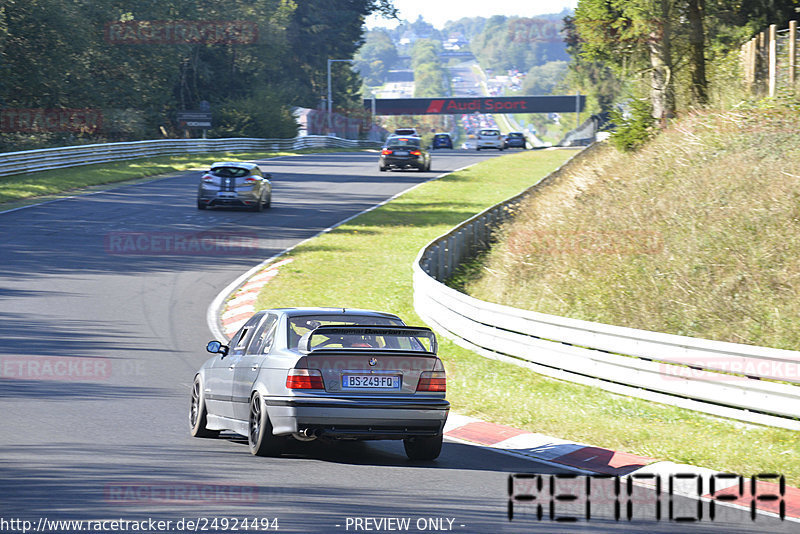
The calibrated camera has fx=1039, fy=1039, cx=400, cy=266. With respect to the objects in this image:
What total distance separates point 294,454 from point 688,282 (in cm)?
857

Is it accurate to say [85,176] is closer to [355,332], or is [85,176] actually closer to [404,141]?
[404,141]

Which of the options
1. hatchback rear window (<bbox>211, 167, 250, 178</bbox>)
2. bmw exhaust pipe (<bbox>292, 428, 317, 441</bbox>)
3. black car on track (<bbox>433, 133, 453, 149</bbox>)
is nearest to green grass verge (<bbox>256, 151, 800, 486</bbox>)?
bmw exhaust pipe (<bbox>292, 428, 317, 441</bbox>)

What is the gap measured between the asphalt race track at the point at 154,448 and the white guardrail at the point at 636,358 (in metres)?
2.76

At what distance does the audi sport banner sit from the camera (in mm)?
122938

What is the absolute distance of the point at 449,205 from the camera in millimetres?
36062

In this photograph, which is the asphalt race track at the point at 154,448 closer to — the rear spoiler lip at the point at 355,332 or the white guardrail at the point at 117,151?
the rear spoiler lip at the point at 355,332

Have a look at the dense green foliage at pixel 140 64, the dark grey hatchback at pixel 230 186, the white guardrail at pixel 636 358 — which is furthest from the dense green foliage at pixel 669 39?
the dense green foliage at pixel 140 64

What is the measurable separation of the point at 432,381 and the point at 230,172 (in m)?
24.1

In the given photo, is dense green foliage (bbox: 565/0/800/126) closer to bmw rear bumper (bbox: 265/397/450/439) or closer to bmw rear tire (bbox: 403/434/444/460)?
bmw rear tire (bbox: 403/434/444/460)

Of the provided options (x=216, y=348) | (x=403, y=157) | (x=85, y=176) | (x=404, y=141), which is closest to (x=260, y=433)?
(x=216, y=348)

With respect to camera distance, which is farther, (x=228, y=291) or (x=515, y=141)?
(x=515, y=141)

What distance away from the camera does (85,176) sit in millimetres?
40438

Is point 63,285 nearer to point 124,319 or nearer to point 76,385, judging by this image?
point 124,319

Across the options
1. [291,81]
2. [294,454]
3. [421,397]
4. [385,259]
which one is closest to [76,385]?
[294,454]
